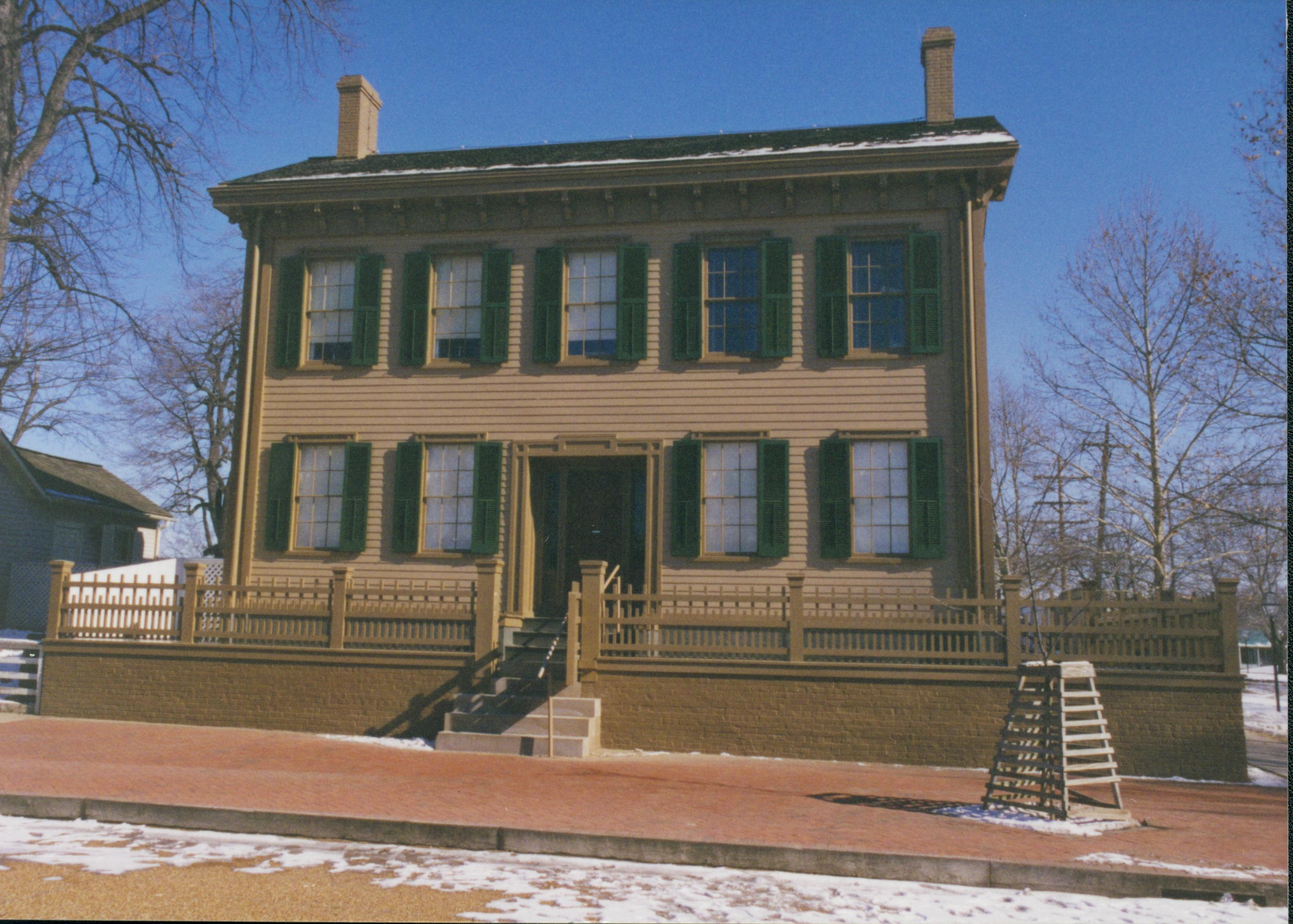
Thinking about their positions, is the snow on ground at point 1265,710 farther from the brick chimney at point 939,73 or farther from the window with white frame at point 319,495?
the window with white frame at point 319,495

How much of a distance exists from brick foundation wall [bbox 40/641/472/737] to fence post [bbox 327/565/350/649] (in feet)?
0.58

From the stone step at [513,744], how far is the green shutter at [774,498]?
163 inches

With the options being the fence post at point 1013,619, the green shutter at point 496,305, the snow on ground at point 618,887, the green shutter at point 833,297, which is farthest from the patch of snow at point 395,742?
the green shutter at point 833,297

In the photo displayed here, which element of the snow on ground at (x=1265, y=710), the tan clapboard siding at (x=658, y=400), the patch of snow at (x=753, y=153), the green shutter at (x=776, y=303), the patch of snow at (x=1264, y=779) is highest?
the patch of snow at (x=753, y=153)

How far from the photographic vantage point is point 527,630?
15.3 metres

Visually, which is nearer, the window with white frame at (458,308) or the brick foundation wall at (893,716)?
the brick foundation wall at (893,716)

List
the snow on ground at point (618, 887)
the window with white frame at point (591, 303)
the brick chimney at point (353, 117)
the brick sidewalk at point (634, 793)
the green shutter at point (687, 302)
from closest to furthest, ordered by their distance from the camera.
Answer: the snow on ground at point (618, 887) < the brick sidewalk at point (634, 793) < the green shutter at point (687, 302) < the window with white frame at point (591, 303) < the brick chimney at point (353, 117)

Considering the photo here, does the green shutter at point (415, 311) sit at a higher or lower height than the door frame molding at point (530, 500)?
higher

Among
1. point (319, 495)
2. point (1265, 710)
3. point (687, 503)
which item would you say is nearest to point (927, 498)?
point (687, 503)

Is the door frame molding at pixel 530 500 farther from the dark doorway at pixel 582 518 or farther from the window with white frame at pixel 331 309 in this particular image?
the window with white frame at pixel 331 309

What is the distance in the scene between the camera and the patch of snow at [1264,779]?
12.0 metres

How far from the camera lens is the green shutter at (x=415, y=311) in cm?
1672

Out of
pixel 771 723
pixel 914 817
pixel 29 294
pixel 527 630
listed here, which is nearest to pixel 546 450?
pixel 527 630

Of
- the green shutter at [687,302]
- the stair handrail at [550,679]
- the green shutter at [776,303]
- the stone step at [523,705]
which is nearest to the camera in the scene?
the stair handrail at [550,679]
